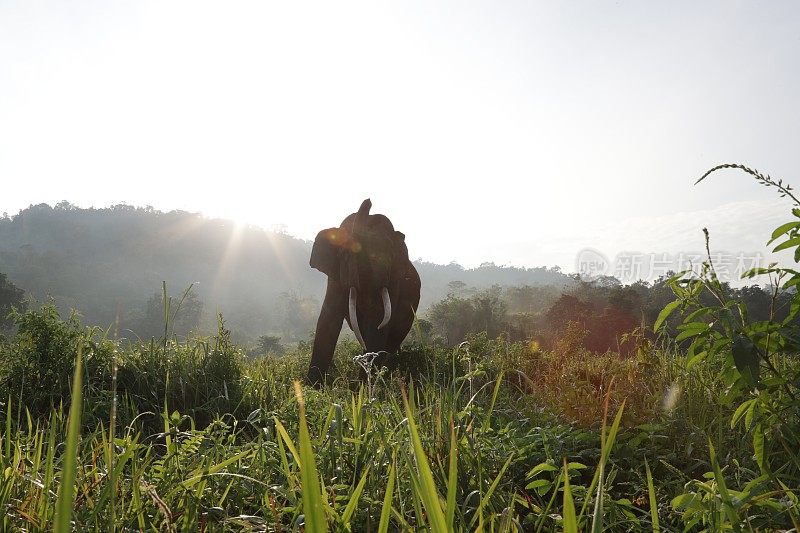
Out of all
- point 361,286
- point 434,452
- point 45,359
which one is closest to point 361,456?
point 434,452

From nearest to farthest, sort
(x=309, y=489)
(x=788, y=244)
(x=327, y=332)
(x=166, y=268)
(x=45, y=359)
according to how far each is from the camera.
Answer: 1. (x=309, y=489)
2. (x=788, y=244)
3. (x=45, y=359)
4. (x=327, y=332)
5. (x=166, y=268)

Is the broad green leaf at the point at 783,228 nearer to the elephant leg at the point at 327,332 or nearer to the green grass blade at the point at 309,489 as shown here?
the green grass blade at the point at 309,489

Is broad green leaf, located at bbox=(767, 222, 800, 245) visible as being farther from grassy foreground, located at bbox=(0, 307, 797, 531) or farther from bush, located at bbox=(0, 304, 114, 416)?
bush, located at bbox=(0, 304, 114, 416)

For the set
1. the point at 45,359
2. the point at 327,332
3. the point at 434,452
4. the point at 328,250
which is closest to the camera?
the point at 434,452

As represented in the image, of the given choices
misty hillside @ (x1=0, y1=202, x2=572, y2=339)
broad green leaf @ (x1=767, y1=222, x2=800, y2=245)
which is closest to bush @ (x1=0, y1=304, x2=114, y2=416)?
broad green leaf @ (x1=767, y1=222, x2=800, y2=245)

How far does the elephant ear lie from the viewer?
823 cm

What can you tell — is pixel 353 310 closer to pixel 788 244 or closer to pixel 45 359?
pixel 45 359

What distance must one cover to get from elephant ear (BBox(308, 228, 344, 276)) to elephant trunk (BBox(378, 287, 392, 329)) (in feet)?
2.68

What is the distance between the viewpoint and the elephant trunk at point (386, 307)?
7.60 meters

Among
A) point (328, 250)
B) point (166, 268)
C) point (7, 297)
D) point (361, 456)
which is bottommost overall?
point (166, 268)

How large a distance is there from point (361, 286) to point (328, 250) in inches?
34.7

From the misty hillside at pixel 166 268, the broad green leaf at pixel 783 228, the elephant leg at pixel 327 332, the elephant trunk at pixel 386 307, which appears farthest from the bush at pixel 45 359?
the misty hillside at pixel 166 268

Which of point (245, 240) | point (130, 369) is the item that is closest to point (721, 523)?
point (130, 369)

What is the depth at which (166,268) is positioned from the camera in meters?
133
